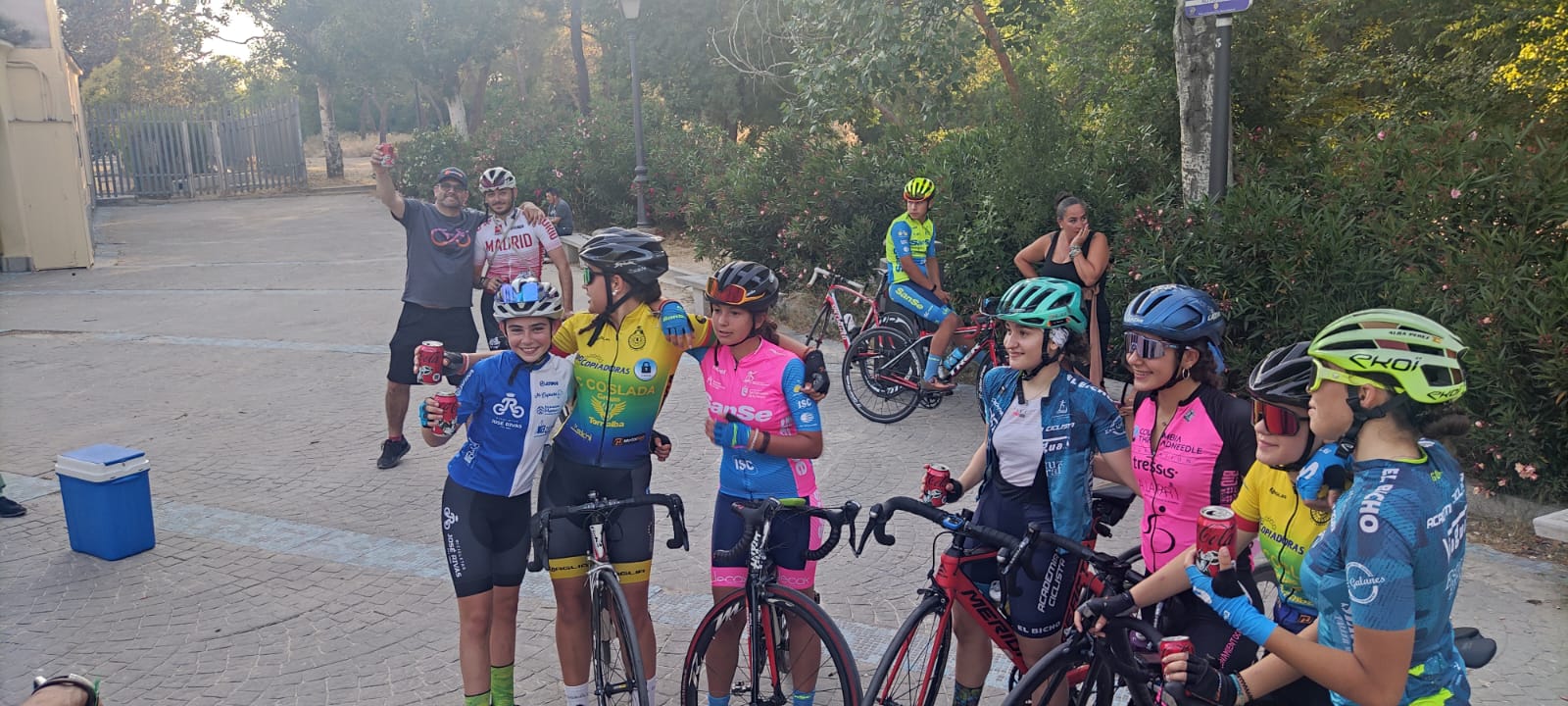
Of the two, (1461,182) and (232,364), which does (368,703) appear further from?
(232,364)

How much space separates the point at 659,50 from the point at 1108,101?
794 inches

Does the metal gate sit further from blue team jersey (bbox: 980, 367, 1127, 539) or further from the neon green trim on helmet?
the neon green trim on helmet

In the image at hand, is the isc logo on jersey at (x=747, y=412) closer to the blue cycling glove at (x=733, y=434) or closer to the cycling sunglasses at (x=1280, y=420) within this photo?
the blue cycling glove at (x=733, y=434)

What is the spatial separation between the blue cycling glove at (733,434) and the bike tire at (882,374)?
545cm

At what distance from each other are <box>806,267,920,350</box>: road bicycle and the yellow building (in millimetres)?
15536

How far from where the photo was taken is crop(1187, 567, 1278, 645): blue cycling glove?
9.03ft

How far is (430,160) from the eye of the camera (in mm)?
31062

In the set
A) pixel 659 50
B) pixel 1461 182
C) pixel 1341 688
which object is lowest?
pixel 1341 688

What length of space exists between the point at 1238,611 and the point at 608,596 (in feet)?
8.32

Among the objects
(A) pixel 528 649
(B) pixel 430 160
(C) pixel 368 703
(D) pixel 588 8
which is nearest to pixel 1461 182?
(A) pixel 528 649

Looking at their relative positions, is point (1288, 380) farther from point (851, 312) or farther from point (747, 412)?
point (851, 312)

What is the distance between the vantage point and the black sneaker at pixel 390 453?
870 cm

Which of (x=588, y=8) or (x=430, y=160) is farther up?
(x=588, y=8)

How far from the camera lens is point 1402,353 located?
2668mm
